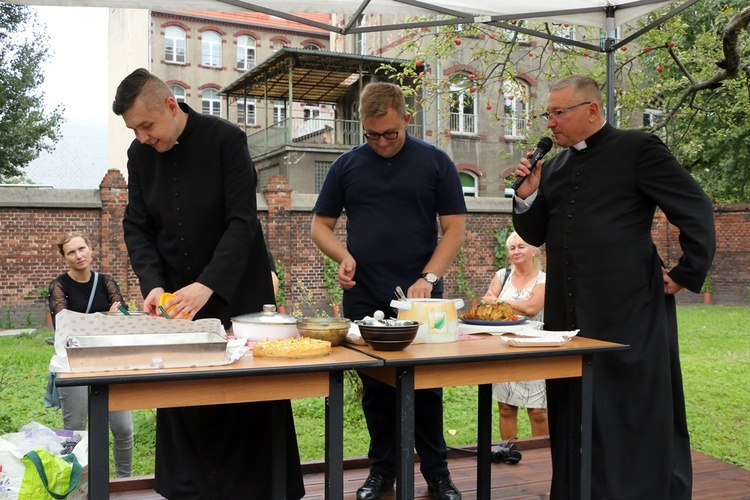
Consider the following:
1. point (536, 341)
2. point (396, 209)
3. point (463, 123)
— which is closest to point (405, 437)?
point (536, 341)

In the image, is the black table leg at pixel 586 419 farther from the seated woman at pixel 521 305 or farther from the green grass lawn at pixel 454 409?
the green grass lawn at pixel 454 409

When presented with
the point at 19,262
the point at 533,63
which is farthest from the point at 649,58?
the point at 19,262

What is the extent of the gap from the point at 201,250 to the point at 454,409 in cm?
448

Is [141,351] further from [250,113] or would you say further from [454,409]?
[250,113]

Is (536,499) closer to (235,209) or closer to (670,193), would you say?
(670,193)

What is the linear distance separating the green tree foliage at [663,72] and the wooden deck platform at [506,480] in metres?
2.87

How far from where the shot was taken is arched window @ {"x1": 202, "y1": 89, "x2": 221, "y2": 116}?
105 feet

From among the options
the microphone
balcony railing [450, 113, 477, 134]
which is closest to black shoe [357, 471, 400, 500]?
the microphone

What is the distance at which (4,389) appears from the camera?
Result: 7.53 meters

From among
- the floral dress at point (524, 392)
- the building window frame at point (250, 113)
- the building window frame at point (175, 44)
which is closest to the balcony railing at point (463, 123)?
the building window frame at point (250, 113)

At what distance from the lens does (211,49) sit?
3209 cm

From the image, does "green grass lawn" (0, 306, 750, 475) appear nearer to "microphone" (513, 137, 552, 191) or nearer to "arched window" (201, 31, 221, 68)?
"microphone" (513, 137, 552, 191)

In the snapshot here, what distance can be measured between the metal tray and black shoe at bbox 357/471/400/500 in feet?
5.11

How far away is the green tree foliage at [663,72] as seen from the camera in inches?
282
